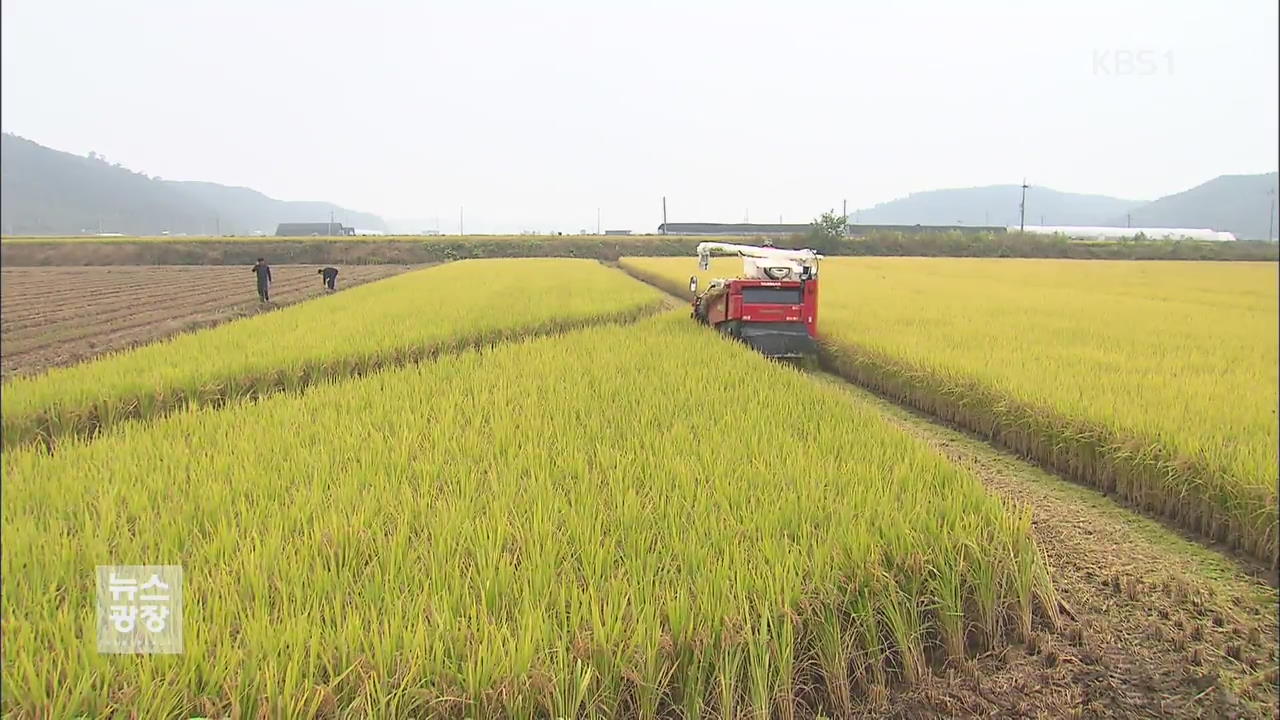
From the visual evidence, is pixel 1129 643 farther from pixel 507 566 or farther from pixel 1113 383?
pixel 1113 383

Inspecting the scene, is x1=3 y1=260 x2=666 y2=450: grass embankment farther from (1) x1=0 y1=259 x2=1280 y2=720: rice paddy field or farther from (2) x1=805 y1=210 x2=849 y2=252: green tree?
(2) x1=805 y1=210 x2=849 y2=252: green tree

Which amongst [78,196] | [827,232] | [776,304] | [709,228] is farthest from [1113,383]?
[709,228]

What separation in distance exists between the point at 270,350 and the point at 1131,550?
23.8 ft

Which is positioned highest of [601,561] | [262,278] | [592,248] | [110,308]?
[592,248]

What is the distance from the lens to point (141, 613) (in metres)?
1.59

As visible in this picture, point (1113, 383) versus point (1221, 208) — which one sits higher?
point (1221, 208)

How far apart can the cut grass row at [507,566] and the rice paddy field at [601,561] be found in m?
0.01

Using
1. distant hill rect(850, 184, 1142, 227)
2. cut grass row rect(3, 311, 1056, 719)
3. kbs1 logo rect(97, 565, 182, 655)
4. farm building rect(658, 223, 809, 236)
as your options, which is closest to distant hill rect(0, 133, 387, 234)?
kbs1 logo rect(97, 565, 182, 655)

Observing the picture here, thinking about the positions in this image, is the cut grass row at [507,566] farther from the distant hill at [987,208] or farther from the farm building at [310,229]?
the distant hill at [987,208]

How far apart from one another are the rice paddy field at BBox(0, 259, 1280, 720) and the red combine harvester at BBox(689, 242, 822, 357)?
3.12 m

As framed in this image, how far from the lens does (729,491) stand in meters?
2.77

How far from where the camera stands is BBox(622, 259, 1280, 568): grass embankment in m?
3.59

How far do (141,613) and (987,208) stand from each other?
4564 inches

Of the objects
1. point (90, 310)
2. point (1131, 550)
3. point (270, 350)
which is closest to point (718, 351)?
point (1131, 550)
